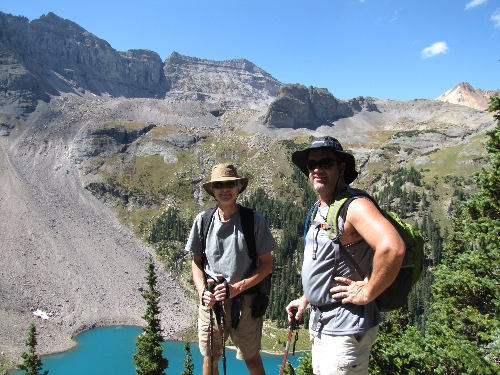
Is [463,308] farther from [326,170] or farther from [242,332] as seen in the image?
[326,170]

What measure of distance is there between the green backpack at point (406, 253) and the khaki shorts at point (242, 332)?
3.13 m

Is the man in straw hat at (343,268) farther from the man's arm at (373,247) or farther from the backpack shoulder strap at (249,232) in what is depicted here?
the backpack shoulder strap at (249,232)

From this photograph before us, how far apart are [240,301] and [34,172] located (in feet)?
669

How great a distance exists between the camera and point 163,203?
183125 mm

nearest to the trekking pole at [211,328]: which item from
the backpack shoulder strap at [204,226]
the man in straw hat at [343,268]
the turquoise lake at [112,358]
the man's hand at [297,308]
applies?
the backpack shoulder strap at [204,226]

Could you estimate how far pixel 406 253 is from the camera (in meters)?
4.96

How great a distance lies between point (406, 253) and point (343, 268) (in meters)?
0.89

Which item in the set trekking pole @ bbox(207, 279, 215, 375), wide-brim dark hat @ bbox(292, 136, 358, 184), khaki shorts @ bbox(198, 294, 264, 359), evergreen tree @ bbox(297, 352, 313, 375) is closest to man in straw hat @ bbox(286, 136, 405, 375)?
wide-brim dark hat @ bbox(292, 136, 358, 184)

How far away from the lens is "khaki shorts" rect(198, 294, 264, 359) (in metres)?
7.65

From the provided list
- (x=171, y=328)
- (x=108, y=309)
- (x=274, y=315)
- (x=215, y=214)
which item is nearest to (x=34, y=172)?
(x=108, y=309)

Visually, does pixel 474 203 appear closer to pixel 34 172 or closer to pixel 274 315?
pixel 274 315

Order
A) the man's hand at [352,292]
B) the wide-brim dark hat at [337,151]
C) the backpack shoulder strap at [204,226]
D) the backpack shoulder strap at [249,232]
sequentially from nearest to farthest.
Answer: the man's hand at [352,292], the wide-brim dark hat at [337,151], the backpack shoulder strap at [249,232], the backpack shoulder strap at [204,226]

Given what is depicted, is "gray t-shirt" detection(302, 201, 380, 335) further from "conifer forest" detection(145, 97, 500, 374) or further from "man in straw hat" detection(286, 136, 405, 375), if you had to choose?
"conifer forest" detection(145, 97, 500, 374)

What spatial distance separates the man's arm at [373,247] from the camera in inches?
176
